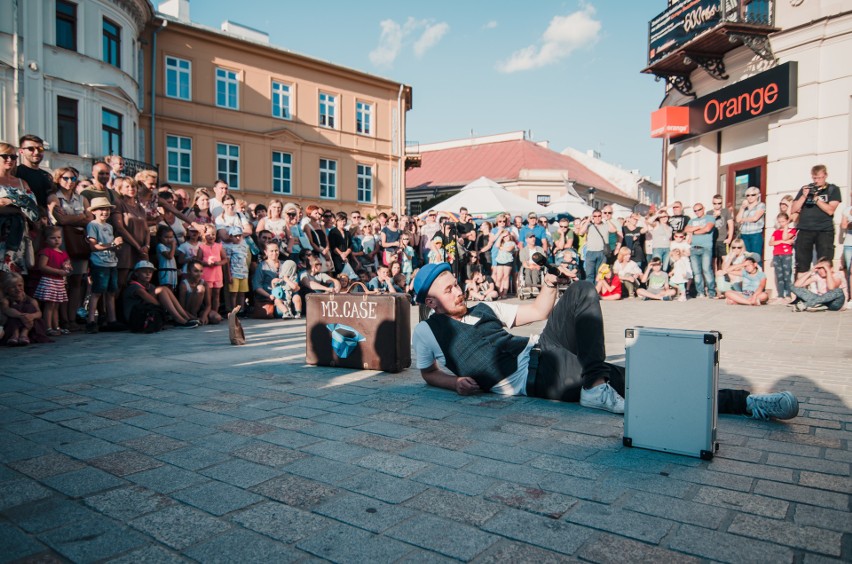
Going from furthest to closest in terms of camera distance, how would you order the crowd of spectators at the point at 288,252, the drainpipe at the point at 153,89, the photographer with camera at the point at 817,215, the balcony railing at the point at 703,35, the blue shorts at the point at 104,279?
the drainpipe at the point at 153,89, the balcony railing at the point at 703,35, the photographer with camera at the point at 817,215, the blue shorts at the point at 104,279, the crowd of spectators at the point at 288,252

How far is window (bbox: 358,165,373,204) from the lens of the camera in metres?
34.9

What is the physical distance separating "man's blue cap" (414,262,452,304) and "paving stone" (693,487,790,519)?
2456mm

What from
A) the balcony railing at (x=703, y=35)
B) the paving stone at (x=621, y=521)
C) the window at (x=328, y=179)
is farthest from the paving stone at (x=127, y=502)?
the window at (x=328, y=179)

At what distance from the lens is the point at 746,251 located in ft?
42.4

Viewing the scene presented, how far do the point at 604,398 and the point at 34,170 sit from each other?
8.22 metres

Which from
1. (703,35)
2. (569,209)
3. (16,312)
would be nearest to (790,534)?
(16,312)

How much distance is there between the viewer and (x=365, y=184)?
3522 cm

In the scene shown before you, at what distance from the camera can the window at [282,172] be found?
30891 mm

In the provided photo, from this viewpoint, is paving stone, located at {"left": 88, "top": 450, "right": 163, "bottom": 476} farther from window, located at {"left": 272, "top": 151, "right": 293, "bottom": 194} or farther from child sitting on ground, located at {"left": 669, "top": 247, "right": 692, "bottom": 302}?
window, located at {"left": 272, "top": 151, "right": 293, "bottom": 194}

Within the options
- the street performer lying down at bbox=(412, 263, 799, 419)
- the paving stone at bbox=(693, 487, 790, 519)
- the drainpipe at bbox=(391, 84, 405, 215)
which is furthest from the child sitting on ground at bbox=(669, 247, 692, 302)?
the drainpipe at bbox=(391, 84, 405, 215)

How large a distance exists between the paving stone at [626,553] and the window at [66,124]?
2375 cm

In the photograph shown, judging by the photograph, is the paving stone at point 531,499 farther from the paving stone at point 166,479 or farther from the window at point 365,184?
the window at point 365,184

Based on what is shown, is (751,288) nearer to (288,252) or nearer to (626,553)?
(288,252)

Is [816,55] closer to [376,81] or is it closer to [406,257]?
[406,257]
